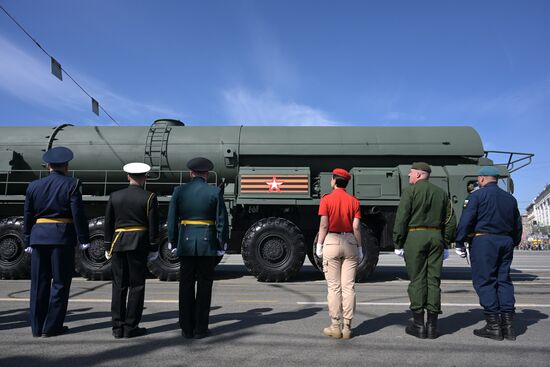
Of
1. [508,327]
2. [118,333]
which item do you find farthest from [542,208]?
[118,333]

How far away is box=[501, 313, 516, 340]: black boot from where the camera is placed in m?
3.88

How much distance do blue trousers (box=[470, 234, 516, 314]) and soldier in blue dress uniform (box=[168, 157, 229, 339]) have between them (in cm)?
266

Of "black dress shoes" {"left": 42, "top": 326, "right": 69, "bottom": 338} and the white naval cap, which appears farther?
the white naval cap

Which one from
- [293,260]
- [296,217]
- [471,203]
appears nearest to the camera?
[471,203]

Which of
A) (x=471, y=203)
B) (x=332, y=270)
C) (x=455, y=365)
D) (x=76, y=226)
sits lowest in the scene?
(x=455, y=365)

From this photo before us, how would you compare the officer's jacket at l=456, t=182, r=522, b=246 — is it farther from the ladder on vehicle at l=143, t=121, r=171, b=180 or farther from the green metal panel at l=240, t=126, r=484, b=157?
the ladder on vehicle at l=143, t=121, r=171, b=180

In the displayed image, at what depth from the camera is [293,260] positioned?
7.94m

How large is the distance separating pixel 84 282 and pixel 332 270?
606cm

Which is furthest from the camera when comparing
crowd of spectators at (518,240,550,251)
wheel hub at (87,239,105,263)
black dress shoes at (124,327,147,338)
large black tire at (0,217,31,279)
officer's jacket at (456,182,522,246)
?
crowd of spectators at (518,240,550,251)

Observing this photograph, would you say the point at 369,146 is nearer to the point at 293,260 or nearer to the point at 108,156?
the point at 293,260

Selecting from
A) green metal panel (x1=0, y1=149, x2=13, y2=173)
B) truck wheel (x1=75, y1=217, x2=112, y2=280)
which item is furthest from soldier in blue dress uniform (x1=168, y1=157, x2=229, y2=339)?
green metal panel (x1=0, y1=149, x2=13, y2=173)

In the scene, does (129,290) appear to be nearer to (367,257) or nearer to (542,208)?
(367,257)

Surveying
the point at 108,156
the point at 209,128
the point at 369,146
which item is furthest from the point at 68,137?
the point at 369,146

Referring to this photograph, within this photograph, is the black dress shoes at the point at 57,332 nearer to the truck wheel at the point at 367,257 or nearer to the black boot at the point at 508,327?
the black boot at the point at 508,327
